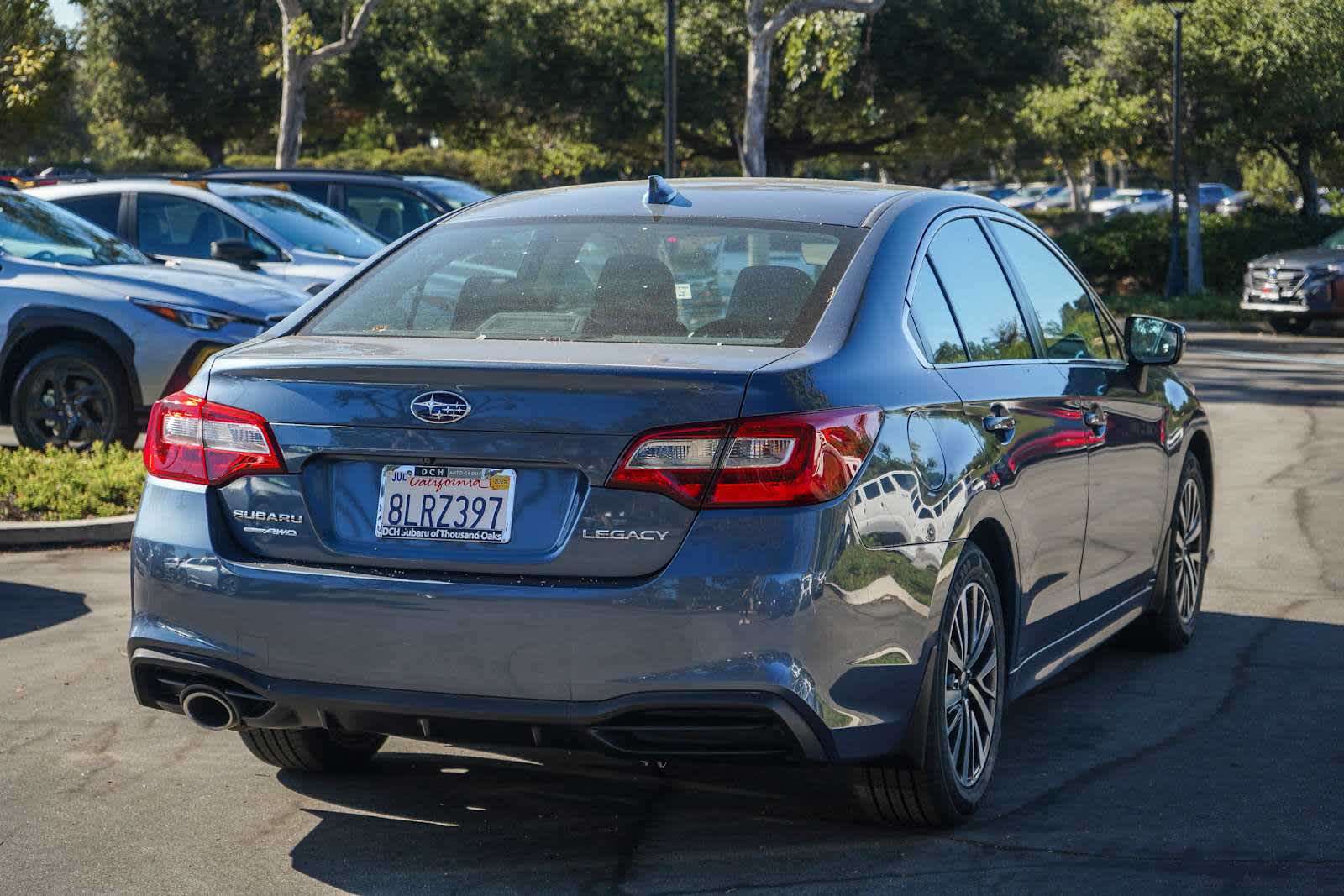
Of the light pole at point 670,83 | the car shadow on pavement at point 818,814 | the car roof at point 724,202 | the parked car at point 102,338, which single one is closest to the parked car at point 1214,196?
the light pole at point 670,83

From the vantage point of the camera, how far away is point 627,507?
4141mm

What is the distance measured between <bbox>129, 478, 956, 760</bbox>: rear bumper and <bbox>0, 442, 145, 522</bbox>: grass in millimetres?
5371

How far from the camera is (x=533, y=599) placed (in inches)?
163

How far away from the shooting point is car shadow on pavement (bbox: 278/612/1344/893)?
4.59 metres

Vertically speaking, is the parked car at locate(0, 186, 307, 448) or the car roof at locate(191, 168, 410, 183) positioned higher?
the car roof at locate(191, 168, 410, 183)

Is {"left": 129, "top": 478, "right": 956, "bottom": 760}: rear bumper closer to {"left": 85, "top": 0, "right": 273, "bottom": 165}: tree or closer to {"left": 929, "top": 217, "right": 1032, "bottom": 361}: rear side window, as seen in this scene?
{"left": 929, "top": 217, "right": 1032, "bottom": 361}: rear side window

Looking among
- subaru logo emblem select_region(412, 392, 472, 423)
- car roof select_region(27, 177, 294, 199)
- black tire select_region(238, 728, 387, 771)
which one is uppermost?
car roof select_region(27, 177, 294, 199)

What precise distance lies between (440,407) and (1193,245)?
96.7 ft

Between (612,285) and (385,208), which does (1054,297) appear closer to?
(612,285)

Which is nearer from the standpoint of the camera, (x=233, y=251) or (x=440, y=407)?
(x=440, y=407)

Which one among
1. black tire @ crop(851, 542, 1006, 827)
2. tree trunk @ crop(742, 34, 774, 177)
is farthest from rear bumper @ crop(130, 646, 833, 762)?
tree trunk @ crop(742, 34, 774, 177)

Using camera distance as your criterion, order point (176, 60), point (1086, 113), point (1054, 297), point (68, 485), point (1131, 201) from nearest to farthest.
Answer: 1. point (1054, 297)
2. point (68, 485)
3. point (1086, 113)
4. point (176, 60)
5. point (1131, 201)

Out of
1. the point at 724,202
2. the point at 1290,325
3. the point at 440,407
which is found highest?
the point at 724,202

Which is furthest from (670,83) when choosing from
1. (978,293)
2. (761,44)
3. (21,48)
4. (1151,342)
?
(978,293)
